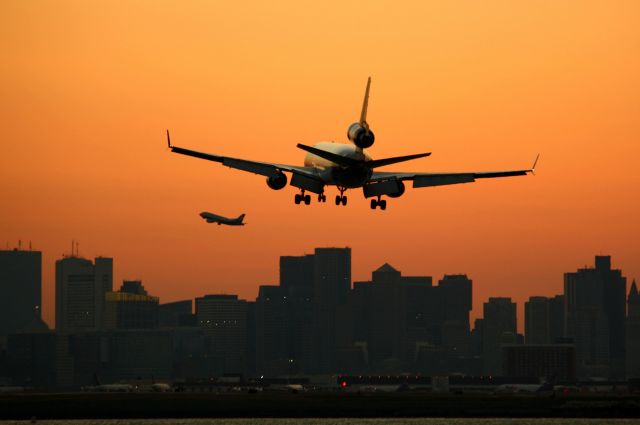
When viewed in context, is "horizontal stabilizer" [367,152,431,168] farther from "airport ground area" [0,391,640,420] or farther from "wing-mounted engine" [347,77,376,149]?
"airport ground area" [0,391,640,420]

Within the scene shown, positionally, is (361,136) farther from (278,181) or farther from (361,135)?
(278,181)

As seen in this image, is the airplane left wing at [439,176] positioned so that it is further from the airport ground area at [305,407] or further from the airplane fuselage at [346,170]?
the airport ground area at [305,407]

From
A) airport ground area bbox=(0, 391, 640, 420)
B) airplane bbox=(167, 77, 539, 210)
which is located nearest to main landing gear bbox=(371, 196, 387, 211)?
airplane bbox=(167, 77, 539, 210)

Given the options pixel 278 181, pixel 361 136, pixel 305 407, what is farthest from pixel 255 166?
pixel 305 407

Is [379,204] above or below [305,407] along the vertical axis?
above

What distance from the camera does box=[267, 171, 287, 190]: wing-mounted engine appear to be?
153 meters

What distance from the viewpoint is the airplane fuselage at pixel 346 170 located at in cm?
14662

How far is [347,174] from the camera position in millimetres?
147625

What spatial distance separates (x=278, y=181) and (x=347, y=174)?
9491 millimetres

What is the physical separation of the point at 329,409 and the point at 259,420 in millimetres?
10077

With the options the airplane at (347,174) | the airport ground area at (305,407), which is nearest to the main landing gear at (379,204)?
the airplane at (347,174)

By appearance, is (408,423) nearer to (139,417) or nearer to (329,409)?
(329,409)

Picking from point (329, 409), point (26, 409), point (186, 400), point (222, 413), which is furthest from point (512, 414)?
point (26, 409)

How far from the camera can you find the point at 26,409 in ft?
545
